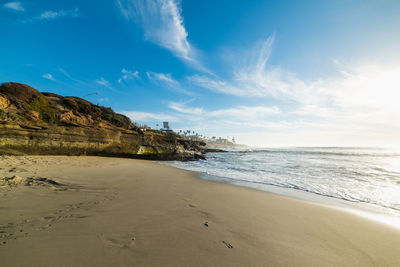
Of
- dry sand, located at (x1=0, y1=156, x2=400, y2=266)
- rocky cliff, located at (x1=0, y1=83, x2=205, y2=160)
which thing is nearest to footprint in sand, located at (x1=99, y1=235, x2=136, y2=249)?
dry sand, located at (x1=0, y1=156, x2=400, y2=266)

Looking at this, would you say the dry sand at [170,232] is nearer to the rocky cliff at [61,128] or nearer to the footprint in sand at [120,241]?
the footprint in sand at [120,241]

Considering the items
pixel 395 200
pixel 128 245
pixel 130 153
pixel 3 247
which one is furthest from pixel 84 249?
pixel 130 153

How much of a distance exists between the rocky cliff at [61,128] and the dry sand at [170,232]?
291 inches

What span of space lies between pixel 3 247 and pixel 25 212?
3.89ft

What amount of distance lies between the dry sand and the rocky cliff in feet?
24.3

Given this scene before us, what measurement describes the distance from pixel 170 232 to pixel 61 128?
1257 cm

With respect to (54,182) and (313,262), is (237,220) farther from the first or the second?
(54,182)

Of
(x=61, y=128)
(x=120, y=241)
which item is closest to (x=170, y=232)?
(x=120, y=241)

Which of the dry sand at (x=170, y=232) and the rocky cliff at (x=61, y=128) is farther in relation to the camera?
the rocky cliff at (x=61, y=128)

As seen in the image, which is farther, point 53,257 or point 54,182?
point 54,182

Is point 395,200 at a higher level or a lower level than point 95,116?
lower

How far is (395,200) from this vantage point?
5.02m

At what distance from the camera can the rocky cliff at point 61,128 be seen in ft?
29.6

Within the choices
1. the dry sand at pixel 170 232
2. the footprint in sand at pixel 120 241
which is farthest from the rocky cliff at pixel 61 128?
the footprint in sand at pixel 120 241
